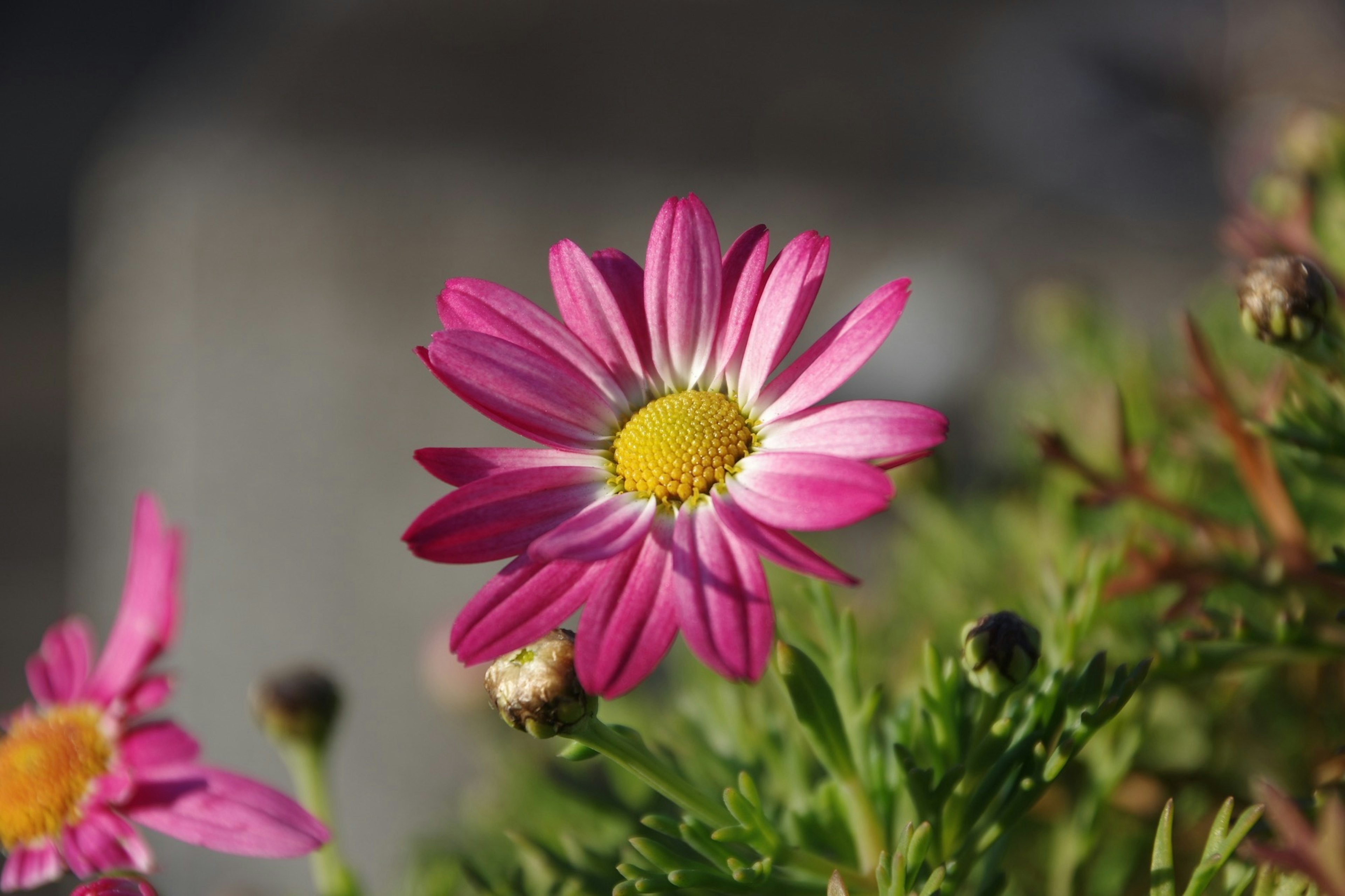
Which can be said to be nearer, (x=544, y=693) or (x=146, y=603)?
(x=544, y=693)

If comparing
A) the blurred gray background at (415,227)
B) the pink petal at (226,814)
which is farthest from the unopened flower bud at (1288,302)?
the blurred gray background at (415,227)

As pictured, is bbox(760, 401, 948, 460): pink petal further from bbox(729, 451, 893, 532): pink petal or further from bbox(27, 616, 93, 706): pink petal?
bbox(27, 616, 93, 706): pink petal

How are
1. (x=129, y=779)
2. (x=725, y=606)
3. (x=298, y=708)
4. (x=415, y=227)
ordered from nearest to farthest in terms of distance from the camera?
(x=725, y=606) < (x=129, y=779) < (x=298, y=708) < (x=415, y=227)

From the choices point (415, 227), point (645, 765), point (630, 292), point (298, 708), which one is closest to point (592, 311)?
point (630, 292)

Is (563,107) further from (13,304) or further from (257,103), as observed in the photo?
(13,304)

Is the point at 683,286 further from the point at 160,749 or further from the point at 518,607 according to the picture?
the point at 160,749

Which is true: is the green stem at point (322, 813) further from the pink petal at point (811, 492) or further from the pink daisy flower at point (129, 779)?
the pink petal at point (811, 492)
